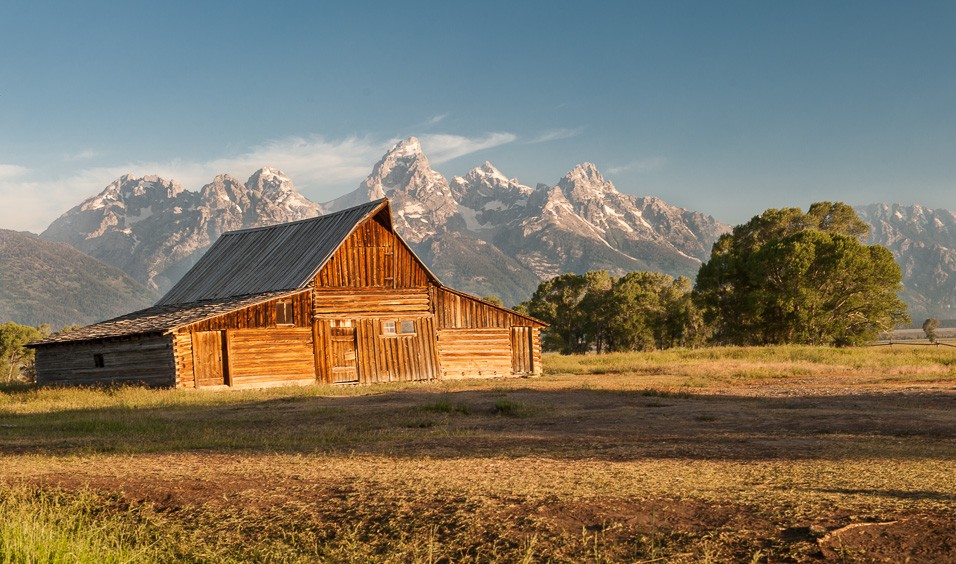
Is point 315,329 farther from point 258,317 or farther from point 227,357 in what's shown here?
point 227,357

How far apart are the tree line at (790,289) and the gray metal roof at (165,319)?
115ft

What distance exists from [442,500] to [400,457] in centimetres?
418

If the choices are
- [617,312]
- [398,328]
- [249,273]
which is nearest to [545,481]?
[398,328]

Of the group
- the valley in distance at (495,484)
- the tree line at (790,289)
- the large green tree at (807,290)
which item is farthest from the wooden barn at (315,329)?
the tree line at (790,289)

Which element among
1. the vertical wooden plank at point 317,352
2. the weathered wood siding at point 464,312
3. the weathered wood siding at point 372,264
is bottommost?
the vertical wooden plank at point 317,352

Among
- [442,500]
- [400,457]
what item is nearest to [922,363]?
[400,457]

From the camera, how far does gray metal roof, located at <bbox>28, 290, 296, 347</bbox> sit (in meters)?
33.8

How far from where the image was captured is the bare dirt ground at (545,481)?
632cm

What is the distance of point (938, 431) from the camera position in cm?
1452

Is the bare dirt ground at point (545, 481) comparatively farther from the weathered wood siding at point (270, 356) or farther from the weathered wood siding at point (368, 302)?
the weathered wood siding at point (368, 302)

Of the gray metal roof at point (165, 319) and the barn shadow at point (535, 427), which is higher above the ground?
the gray metal roof at point (165, 319)

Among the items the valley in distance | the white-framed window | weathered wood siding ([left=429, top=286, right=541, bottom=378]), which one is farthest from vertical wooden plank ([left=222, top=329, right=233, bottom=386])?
the valley in distance

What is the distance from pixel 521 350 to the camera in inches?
1663

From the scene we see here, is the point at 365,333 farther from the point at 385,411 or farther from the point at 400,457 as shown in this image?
the point at 400,457
